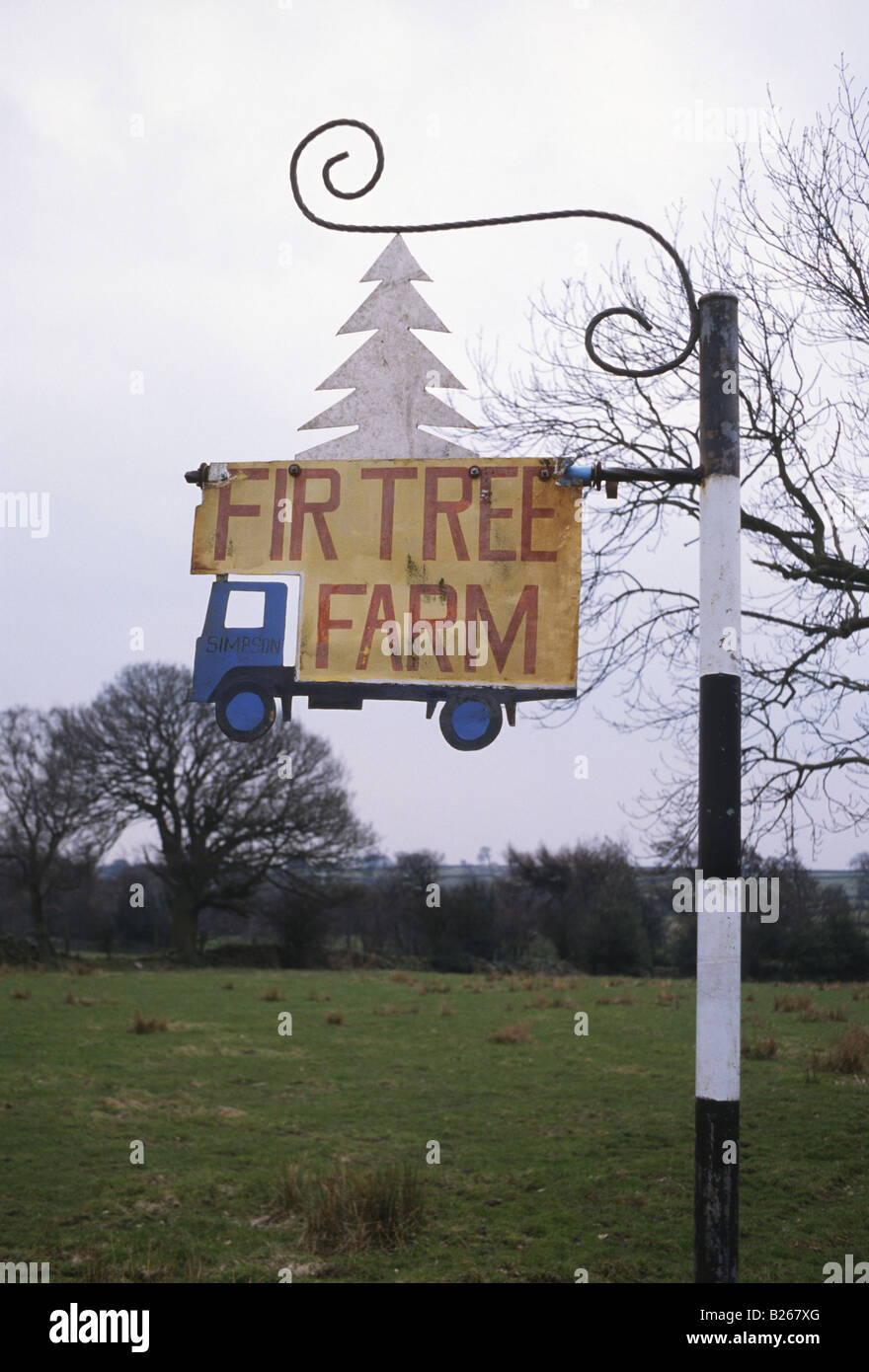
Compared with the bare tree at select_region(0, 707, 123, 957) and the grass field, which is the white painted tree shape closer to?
the grass field

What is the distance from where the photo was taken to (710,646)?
3.32 metres

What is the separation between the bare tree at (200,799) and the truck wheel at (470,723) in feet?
123

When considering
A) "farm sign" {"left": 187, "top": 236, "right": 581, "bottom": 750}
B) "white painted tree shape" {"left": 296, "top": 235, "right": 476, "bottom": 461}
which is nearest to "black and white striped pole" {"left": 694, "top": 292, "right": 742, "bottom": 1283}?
"farm sign" {"left": 187, "top": 236, "right": 581, "bottom": 750}

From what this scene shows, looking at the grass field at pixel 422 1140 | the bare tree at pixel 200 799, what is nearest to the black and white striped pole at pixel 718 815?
the grass field at pixel 422 1140

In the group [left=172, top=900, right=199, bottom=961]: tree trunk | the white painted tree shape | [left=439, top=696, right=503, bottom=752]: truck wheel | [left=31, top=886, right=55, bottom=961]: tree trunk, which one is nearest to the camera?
[left=439, top=696, right=503, bottom=752]: truck wheel

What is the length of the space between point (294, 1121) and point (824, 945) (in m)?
19.5

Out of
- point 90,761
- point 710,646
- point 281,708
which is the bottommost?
point 281,708

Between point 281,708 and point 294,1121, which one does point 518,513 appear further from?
point 294,1121

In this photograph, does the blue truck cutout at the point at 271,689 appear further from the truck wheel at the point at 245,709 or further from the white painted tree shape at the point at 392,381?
the white painted tree shape at the point at 392,381

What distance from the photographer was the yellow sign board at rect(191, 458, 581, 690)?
3162 millimetres

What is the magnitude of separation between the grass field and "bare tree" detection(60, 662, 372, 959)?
18.9m

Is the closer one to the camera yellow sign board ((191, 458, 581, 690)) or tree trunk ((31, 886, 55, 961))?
yellow sign board ((191, 458, 581, 690))

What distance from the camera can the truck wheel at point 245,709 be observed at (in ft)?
10.3
